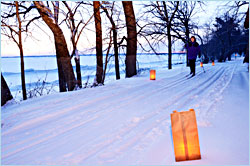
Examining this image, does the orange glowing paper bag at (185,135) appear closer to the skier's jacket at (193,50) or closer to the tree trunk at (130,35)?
the skier's jacket at (193,50)

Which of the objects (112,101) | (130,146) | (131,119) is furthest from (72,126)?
(112,101)

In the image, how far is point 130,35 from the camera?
1184cm

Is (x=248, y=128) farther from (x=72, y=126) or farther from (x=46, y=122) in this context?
(x=46, y=122)

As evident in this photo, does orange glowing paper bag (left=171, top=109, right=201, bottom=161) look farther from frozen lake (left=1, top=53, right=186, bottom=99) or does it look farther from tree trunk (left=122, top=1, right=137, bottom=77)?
tree trunk (left=122, top=1, right=137, bottom=77)

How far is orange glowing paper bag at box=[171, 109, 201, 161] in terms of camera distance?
2156mm

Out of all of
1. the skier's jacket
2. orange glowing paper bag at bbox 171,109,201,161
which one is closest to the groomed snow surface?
orange glowing paper bag at bbox 171,109,201,161

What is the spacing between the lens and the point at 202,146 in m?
2.61

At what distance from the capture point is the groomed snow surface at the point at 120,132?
245 cm

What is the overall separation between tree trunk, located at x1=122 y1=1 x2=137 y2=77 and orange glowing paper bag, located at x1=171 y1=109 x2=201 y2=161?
999 cm

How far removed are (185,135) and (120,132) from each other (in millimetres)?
1263

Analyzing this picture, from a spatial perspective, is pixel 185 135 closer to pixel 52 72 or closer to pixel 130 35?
pixel 130 35

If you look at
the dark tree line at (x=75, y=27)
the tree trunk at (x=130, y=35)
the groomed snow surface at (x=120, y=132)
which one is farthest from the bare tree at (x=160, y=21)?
the groomed snow surface at (x=120, y=132)

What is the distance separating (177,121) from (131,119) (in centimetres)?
169

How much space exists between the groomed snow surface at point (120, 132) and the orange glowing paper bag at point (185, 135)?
3.8 inches
